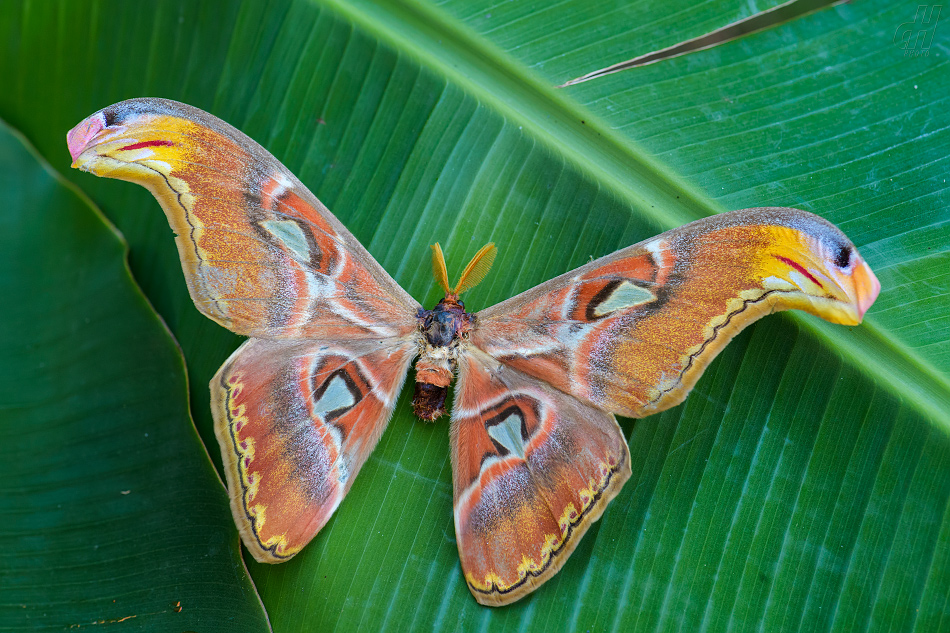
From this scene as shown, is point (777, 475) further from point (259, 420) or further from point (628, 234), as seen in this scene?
point (259, 420)

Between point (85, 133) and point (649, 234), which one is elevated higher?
point (649, 234)

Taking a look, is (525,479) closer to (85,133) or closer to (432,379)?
(432,379)

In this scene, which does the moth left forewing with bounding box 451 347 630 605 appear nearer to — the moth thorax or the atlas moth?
the atlas moth

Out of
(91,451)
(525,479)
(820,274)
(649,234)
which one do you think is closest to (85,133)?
(91,451)

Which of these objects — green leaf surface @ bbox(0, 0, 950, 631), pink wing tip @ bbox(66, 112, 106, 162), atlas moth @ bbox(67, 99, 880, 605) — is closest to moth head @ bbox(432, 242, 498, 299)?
atlas moth @ bbox(67, 99, 880, 605)

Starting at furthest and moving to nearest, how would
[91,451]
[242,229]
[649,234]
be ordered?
1. [91,451]
2. [649,234]
3. [242,229]

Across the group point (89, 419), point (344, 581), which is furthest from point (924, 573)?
point (89, 419)
